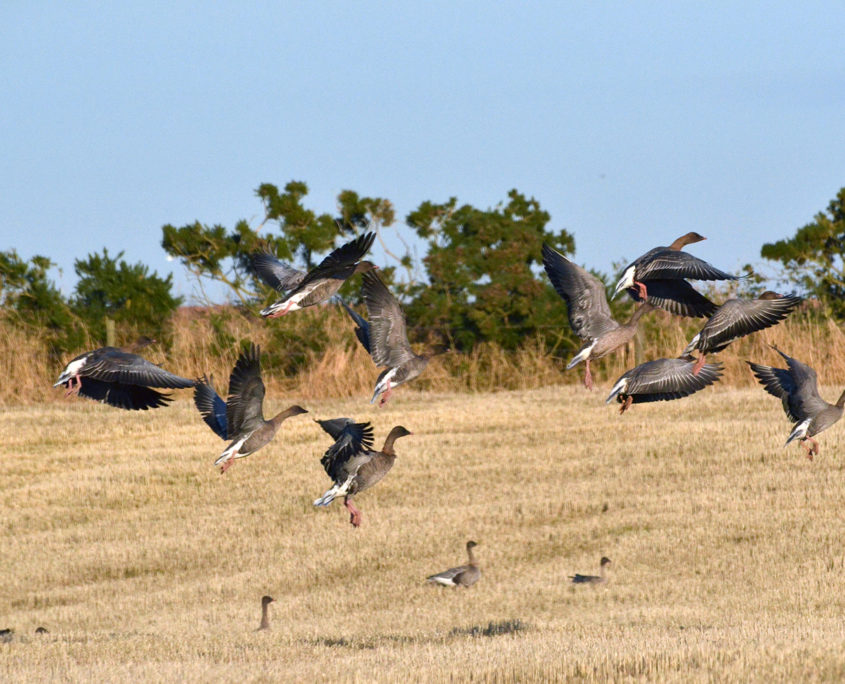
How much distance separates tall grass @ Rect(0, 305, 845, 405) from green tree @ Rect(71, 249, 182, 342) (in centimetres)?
49

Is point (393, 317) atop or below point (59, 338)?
below

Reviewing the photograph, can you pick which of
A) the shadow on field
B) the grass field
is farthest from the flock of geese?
the shadow on field

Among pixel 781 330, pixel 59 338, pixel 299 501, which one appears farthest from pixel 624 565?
pixel 59 338

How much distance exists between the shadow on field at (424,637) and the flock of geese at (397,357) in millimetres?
2925

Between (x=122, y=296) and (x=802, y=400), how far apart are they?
22.0 metres

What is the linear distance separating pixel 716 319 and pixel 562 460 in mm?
13696

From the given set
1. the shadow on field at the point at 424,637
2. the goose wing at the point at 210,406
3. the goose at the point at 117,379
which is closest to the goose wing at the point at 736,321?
the goose at the point at 117,379

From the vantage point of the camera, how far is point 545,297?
27.2 meters

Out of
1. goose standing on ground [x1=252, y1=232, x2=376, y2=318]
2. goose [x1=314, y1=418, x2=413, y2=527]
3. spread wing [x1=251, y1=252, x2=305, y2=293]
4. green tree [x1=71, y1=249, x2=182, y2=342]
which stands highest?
green tree [x1=71, y1=249, x2=182, y2=342]

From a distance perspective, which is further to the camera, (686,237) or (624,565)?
(624,565)

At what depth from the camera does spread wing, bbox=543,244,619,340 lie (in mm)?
7781

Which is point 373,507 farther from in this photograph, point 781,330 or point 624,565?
point 781,330

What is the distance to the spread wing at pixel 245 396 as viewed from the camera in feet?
27.2

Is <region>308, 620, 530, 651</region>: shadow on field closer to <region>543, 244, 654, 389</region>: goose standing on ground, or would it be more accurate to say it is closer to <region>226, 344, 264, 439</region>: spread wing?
<region>226, 344, 264, 439</region>: spread wing
